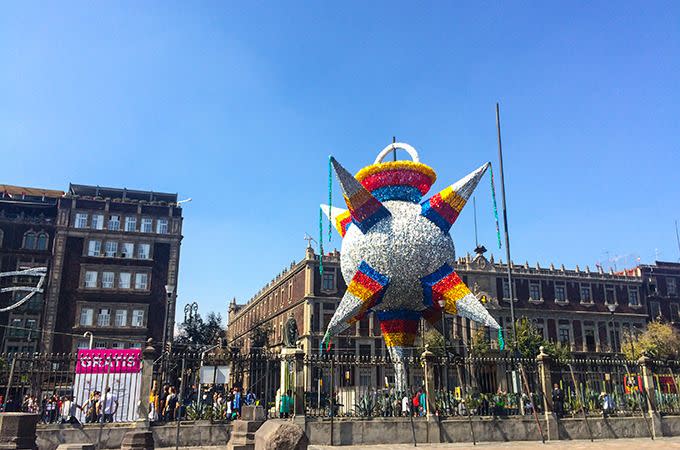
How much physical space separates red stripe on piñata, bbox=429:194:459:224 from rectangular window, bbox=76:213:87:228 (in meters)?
35.6

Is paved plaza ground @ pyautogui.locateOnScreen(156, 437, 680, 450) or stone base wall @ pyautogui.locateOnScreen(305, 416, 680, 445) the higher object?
stone base wall @ pyautogui.locateOnScreen(305, 416, 680, 445)

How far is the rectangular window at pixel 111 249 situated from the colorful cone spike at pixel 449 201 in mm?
33848

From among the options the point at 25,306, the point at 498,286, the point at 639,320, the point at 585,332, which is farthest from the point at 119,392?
the point at 639,320

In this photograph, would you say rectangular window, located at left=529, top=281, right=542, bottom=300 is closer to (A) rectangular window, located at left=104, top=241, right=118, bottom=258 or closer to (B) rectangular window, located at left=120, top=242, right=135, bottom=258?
(B) rectangular window, located at left=120, top=242, right=135, bottom=258

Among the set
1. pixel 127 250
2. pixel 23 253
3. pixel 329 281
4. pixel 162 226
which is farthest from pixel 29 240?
pixel 329 281

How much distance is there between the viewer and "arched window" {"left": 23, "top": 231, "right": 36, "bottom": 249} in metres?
44.9

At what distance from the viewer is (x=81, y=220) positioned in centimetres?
4584

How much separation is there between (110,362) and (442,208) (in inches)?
446

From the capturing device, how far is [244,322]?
7869 centimetres

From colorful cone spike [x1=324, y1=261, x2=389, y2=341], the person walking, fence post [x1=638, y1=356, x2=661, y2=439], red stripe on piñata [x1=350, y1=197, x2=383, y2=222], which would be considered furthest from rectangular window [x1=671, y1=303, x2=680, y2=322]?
the person walking

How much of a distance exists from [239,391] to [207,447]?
3091mm

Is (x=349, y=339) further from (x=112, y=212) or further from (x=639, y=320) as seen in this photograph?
(x=639, y=320)

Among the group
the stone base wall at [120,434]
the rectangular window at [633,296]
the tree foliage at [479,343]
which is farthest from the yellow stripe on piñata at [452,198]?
the rectangular window at [633,296]

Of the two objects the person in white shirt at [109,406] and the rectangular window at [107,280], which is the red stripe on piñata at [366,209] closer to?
the person in white shirt at [109,406]
